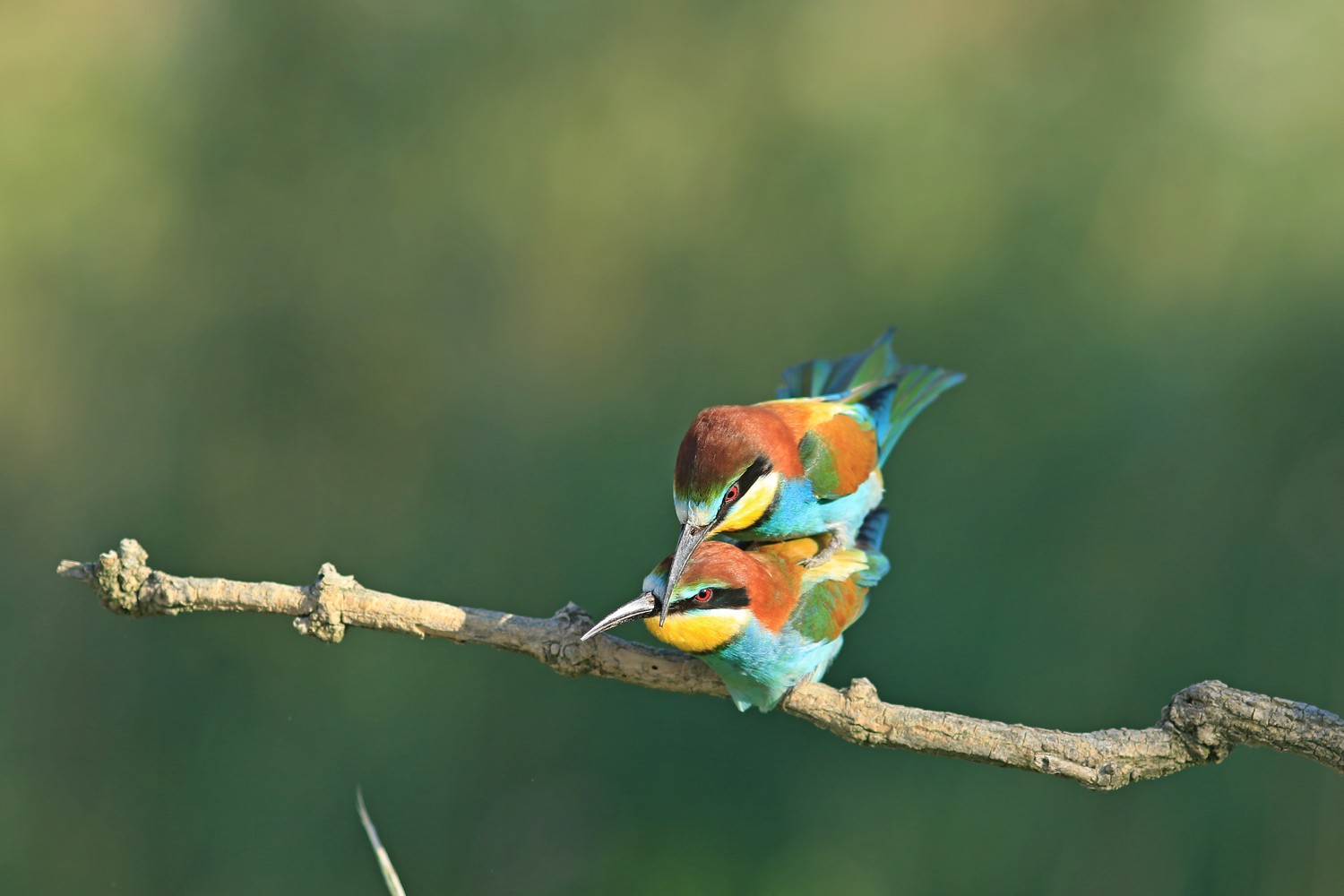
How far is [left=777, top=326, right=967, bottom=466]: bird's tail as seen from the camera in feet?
6.13

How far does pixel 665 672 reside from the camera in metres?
1.32

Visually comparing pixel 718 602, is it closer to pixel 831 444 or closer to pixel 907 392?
pixel 831 444

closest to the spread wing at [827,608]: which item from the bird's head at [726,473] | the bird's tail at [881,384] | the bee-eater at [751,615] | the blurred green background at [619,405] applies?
the bee-eater at [751,615]

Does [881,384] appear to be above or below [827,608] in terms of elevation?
above

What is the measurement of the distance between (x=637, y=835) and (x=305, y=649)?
855 millimetres

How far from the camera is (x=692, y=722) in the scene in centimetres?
251

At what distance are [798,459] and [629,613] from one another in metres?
0.39

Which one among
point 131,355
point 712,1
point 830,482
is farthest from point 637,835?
point 712,1

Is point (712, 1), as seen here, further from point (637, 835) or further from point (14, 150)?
point (637, 835)

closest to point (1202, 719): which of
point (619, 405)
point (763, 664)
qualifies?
point (763, 664)

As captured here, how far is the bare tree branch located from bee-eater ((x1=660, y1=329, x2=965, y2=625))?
0.38 ft

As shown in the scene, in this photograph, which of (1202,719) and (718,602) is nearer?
(1202,719)

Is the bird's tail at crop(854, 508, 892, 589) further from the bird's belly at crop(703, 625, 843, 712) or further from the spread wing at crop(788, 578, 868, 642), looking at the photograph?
the bird's belly at crop(703, 625, 843, 712)

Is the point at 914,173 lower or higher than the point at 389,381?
higher
